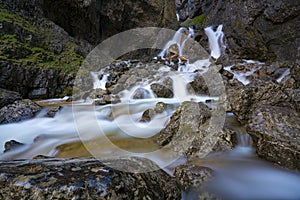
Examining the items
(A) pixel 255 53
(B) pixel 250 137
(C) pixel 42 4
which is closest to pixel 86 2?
(C) pixel 42 4

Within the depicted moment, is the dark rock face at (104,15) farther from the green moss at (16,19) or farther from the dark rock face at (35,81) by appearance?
the dark rock face at (35,81)

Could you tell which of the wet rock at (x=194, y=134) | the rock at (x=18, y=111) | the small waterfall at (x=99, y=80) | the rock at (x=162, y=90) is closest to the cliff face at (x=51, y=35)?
the small waterfall at (x=99, y=80)

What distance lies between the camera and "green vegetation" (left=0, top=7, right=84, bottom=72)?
8242 mm

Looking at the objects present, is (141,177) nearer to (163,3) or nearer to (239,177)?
(239,177)

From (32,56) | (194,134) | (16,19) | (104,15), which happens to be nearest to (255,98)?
(194,134)

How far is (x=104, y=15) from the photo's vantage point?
17.8m

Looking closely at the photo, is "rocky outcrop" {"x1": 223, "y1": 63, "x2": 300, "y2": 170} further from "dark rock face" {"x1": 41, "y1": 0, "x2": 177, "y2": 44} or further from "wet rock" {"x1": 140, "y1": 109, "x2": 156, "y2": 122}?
"dark rock face" {"x1": 41, "y1": 0, "x2": 177, "y2": 44}

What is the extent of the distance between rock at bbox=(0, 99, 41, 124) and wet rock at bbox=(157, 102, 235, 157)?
3.68m

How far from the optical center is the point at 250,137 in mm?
3389

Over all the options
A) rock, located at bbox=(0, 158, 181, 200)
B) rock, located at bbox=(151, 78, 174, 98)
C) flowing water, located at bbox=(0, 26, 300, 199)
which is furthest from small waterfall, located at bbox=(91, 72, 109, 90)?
rock, located at bbox=(0, 158, 181, 200)

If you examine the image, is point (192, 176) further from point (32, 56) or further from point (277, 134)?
point (32, 56)

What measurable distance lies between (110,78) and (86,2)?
8429mm

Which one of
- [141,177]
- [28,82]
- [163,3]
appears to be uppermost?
[163,3]

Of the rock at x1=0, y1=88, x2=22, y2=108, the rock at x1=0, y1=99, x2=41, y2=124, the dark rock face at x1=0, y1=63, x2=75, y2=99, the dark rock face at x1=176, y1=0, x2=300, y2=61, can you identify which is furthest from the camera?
the dark rock face at x1=176, y1=0, x2=300, y2=61
